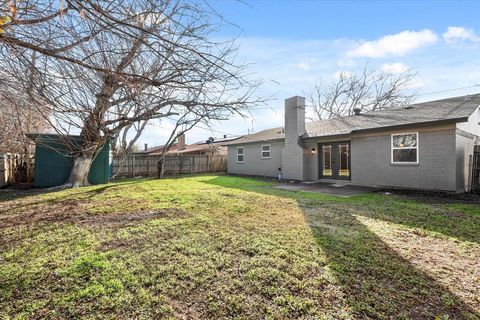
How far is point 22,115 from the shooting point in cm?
371

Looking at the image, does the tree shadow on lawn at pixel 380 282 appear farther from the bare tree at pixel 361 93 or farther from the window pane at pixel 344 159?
the bare tree at pixel 361 93

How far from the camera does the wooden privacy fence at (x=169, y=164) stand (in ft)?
50.6

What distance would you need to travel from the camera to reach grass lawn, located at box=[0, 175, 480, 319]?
2.13 m

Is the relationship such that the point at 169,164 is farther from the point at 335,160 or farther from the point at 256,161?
the point at 335,160

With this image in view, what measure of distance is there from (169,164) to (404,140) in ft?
45.2

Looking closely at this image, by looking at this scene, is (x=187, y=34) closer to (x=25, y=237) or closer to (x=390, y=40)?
(x=25, y=237)

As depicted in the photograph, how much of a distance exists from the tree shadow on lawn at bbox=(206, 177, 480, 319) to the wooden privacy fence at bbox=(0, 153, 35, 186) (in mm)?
12268

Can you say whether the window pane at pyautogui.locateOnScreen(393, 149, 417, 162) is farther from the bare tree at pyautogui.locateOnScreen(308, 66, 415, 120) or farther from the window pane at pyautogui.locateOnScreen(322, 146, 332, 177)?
the bare tree at pyautogui.locateOnScreen(308, 66, 415, 120)

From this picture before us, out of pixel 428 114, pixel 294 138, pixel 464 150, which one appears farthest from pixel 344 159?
pixel 464 150

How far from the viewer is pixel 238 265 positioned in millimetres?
2906

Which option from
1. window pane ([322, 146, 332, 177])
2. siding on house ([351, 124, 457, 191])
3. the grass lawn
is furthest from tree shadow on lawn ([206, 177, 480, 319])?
window pane ([322, 146, 332, 177])

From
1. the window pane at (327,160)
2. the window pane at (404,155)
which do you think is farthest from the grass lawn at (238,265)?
the window pane at (327,160)

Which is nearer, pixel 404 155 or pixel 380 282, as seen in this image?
pixel 380 282

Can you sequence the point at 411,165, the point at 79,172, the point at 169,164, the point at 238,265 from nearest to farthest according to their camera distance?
the point at 238,265 < the point at 411,165 < the point at 79,172 < the point at 169,164
